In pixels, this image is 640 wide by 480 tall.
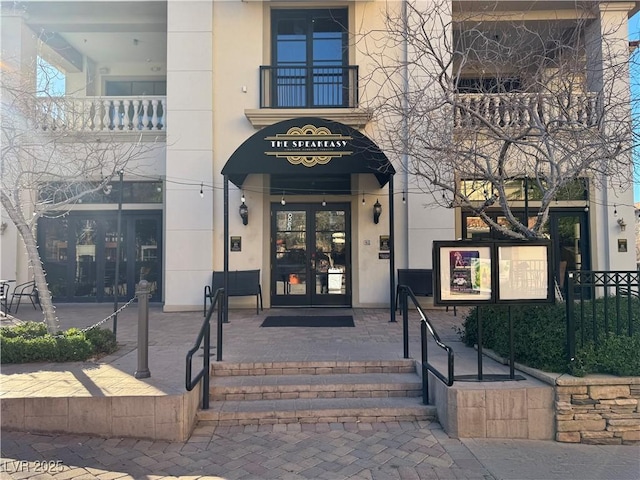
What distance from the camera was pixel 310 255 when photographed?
10.0 m

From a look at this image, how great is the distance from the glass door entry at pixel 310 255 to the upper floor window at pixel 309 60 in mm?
2566

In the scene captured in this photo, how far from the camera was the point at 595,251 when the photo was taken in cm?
1002

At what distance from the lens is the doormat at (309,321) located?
787 cm

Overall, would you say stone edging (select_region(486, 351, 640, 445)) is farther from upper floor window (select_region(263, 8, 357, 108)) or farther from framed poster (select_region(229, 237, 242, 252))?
upper floor window (select_region(263, 8, 357, 108))

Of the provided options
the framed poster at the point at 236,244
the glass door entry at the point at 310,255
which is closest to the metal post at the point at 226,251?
the framed poster at the point at 236,244

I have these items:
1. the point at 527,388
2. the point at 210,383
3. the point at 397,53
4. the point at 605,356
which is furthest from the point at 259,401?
the point at 397,53

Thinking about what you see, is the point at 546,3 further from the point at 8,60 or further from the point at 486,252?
the point at 8,60

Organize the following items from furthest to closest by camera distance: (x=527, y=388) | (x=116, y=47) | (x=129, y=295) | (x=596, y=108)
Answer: (x=116, y=47)
(x=129, y=295)
(x=596, y=108)
(x=527, y=388)

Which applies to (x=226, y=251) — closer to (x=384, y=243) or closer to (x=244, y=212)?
(x=244, y=212)

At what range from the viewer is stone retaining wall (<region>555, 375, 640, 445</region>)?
13.4 feet

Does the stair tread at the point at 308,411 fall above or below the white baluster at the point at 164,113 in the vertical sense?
below

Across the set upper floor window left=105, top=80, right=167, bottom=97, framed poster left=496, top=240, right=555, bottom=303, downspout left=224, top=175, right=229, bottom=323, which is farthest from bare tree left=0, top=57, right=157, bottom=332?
upper floor window left=105, top=80, right=167, bottom=97

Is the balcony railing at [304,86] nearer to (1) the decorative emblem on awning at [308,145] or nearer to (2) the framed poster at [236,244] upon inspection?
(1) the decorative emblem on awning at [308,145]

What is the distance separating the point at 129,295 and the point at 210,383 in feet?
23.5
